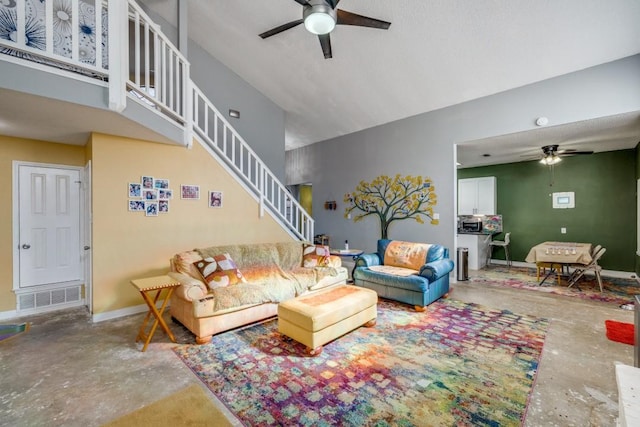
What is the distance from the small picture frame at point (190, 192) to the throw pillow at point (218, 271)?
112 cm

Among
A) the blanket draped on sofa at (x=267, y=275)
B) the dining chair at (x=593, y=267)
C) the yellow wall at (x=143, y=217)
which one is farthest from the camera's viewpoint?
the dining chair at (x=593, y=267)

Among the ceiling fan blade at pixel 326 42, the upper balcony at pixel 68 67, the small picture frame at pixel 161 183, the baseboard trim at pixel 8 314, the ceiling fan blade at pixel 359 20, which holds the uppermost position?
the ceiling fan blade at pixel 359 20

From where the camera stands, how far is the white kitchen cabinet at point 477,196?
711cm

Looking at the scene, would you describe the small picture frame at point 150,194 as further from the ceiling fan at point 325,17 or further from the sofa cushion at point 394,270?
the sofa cushion at point 394,270

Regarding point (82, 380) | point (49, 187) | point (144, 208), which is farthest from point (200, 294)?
point (49, 187)

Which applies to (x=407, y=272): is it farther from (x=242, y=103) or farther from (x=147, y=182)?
(x=242, y=103)

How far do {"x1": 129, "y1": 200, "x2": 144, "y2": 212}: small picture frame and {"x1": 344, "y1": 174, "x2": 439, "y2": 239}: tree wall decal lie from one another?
4.34 metres

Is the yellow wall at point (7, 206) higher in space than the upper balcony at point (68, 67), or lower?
lower

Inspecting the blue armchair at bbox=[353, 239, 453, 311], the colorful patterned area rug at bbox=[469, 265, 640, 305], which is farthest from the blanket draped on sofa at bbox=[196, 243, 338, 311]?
the colorful patterned area rug at bbox=[469, 265, 640, 305]

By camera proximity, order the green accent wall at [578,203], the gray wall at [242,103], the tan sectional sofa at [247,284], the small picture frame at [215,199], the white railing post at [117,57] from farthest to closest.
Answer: the green accent wall at [578,203]
the gray wall at [242,103]
the small picture frame at [215,199]
the tan sectional sofa at [247,284]
the white railing post at [117,57]

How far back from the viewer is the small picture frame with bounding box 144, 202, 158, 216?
367 centimetres

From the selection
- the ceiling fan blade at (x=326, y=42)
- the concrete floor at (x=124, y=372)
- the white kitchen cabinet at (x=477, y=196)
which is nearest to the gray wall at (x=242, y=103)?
the ceiling fan blade at (x=326, y=42)

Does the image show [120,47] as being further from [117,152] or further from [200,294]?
[200,294]

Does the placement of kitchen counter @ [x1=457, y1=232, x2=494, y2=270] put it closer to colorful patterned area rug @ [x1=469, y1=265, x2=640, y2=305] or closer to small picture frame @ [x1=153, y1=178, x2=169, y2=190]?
colorful patterned area rug @ [x1=469, y1=265, x2=640, y2=305]
